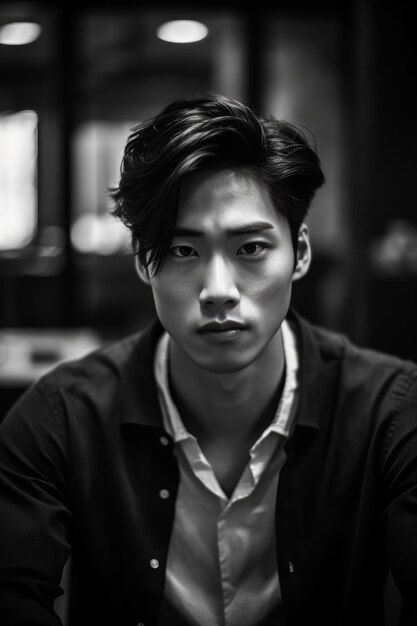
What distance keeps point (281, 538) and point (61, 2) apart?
4.29m

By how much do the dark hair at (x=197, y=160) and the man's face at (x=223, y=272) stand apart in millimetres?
24

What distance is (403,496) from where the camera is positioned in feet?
4.14

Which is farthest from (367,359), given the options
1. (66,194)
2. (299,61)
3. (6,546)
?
(299,61)

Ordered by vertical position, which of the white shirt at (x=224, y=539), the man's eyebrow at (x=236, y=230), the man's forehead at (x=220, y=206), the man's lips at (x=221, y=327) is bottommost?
the white shirt at (x=224, y=539)

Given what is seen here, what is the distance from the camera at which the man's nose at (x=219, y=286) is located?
1230 mm

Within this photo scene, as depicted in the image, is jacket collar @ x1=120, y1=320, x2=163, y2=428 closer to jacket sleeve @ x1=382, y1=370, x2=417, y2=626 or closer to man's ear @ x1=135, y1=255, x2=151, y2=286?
man's ear @ x1=135, y1=255, x2=151, y2=286

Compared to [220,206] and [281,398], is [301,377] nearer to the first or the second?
[281,398]

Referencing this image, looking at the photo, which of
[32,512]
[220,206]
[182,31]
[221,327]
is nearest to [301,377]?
[221,327]

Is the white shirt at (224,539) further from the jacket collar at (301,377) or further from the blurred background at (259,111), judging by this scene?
the blurred background at (259,111)

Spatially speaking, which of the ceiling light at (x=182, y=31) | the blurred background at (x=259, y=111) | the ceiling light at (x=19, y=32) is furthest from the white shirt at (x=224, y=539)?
the ceiling light at (x=19, y=32)

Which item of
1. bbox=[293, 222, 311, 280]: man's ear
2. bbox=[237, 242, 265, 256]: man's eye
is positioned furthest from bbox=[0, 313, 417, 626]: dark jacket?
bbox=[237, 242, 265, 256]: man's eye

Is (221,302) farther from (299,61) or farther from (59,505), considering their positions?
(299,61)

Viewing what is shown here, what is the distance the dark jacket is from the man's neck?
6 cm

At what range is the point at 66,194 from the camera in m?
5.05
